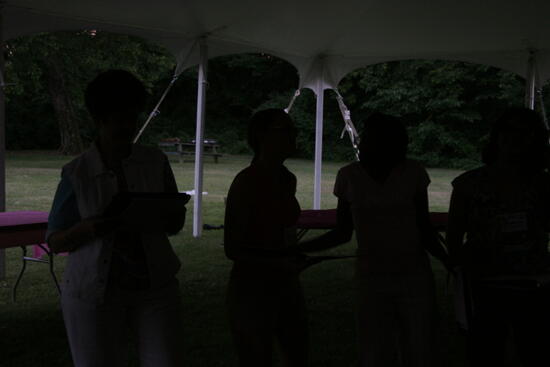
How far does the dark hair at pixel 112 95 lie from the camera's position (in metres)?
1.69

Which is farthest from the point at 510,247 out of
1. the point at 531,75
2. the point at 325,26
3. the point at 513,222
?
the point at 531,75

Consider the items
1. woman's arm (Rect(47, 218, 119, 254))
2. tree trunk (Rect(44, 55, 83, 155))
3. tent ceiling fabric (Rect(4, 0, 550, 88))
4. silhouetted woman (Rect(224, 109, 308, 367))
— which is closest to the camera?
woman's arm (Rect(47, 218, 119, 254))

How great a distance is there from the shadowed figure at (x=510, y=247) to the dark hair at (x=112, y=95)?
1.29 m

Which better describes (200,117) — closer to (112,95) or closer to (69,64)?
(112,95)

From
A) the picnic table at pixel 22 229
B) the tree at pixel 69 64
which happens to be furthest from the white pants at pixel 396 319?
the tree at pixel 69 64

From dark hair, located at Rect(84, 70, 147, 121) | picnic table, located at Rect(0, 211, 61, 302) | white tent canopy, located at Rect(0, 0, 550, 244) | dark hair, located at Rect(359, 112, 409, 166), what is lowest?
picnic table, located at Rect(0, 211, 61, 302)

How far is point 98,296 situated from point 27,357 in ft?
7.80

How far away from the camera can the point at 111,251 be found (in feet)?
5.63

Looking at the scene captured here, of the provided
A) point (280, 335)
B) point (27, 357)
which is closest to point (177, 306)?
point (280, 335)

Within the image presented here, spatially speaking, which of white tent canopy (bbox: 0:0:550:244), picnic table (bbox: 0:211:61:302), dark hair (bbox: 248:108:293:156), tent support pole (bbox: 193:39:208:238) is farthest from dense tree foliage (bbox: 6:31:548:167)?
dark hair (bbox: 248:108:293:156)

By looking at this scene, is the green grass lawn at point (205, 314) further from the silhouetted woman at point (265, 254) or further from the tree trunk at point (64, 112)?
the tree trunk at point (64, 112)

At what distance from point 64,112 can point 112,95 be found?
79.5 ft

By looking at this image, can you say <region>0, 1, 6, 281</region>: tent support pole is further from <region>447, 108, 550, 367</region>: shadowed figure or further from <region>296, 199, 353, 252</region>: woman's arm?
<region>447, 108, 550, 367</region>: shadowed figure

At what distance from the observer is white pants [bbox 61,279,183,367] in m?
1.71
